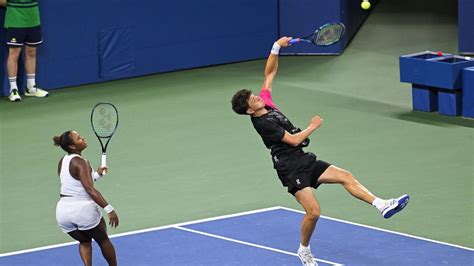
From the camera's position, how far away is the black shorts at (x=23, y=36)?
62.8 ft

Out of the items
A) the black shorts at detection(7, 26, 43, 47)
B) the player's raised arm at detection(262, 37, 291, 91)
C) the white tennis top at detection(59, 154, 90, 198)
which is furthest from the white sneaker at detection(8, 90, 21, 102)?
the white tennis top at detection(59, 154, 90, 198)

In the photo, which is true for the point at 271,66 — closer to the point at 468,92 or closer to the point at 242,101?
the point at 242,101

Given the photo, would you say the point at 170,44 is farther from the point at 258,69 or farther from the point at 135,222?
the point at 135,222

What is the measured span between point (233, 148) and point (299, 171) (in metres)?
4.99

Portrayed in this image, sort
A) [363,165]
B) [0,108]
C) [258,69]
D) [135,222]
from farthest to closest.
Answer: [258,69] → [0,108] → [363,165] → [135,222]

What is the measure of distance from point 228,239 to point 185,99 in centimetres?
731

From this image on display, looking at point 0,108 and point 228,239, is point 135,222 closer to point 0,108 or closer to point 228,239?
point 228,239

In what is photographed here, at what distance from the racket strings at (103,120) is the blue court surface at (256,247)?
143 centimetres

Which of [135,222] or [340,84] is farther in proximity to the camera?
[340,84]

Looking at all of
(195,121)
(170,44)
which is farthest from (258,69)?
(195,121)

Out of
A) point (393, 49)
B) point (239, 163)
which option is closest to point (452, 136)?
point (239, 163)

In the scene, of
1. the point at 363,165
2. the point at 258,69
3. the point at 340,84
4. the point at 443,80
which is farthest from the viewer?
the point at 258,69

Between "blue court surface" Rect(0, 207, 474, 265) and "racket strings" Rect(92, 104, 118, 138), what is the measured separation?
143 centimetres

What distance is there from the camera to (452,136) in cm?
1644
